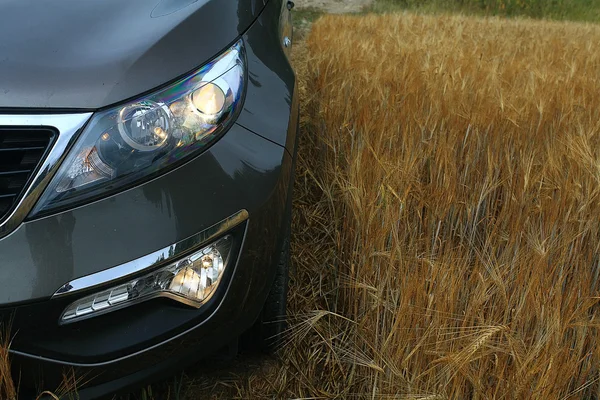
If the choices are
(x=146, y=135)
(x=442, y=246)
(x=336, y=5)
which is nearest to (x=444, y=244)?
(x=442, y=246)

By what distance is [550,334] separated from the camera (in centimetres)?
120

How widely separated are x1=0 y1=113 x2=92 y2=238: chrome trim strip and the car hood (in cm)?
3

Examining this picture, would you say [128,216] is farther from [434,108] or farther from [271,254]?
[434,108]

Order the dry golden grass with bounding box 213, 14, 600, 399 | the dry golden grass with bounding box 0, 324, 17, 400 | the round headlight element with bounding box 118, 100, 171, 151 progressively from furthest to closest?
the dry golden grass with bounding box 213, 14, 600, 399, the round headlight element with bounding box 118, 100, 171, 151, the dry golden grass with bounding box 0, 324, 17, 400

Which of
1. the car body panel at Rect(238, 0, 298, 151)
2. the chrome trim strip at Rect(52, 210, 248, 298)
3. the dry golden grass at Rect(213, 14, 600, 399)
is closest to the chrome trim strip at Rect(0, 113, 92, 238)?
the chrome trim strip at Rect(52, 210, 248, 298)

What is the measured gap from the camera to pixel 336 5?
595 inches

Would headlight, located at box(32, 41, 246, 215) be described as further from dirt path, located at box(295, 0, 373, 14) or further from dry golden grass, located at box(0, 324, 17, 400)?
dirt path, located at box(295, 0, 373, 14)

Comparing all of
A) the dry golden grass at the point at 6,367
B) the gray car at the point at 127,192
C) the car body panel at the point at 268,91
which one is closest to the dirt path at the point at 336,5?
the car body panel at the point at 268,91

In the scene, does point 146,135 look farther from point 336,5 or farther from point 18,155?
point 336,5

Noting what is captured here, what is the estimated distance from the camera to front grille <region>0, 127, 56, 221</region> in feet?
3.28

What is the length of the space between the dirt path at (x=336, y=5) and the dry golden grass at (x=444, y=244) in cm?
1236

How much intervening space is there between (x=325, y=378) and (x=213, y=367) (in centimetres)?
32

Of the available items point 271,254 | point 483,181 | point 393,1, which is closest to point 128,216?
point 271,254

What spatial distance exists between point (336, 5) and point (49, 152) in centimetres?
1519
